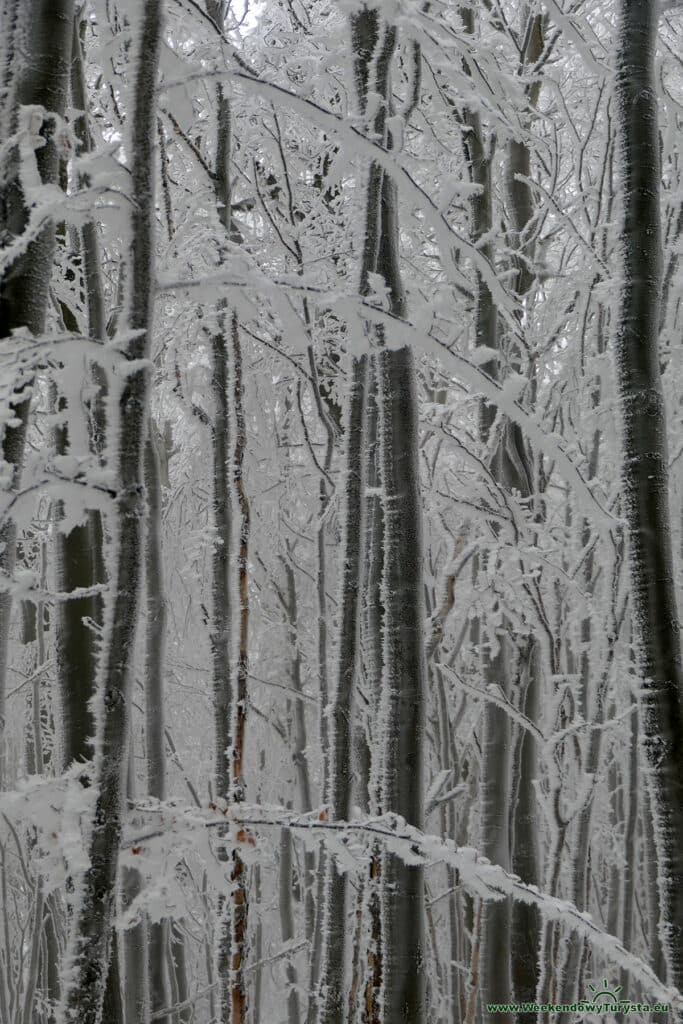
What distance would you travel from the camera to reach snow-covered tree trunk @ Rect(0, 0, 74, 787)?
4.50ft

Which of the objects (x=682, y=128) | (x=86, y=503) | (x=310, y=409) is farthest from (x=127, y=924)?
(x=310, y=409)

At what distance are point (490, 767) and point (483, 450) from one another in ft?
5.83

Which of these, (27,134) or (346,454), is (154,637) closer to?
(346,454)

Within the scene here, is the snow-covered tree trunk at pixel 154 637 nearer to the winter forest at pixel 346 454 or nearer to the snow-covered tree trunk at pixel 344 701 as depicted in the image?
the winter forest at pixel 346 454

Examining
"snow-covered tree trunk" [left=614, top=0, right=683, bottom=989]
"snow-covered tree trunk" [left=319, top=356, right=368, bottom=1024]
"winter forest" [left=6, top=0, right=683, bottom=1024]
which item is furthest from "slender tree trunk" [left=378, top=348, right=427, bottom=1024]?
"snow-covered tree trunk" [left=614, top=0, right=683, bottom=989]

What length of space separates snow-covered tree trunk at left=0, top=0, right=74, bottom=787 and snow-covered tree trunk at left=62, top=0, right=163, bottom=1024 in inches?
6.5

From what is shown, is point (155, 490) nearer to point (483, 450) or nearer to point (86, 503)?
point (483, 450)

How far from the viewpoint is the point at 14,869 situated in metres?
13.2

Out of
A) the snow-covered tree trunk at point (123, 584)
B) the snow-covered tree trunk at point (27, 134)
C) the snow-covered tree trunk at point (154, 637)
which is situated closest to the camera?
the snow-covered tree trunk at point (123, 584)

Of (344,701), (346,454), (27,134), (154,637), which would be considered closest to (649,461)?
(346,454)

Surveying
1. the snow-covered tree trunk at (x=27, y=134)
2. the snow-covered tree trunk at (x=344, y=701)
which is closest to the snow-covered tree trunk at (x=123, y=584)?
the snow-covered tree trunk at (x=27, y=134)

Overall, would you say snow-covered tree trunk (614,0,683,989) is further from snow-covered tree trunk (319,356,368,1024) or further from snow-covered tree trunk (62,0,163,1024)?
snow-covered tree trunk (62,0,163,1024)

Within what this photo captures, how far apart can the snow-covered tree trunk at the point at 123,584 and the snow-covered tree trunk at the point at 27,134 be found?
0.54 feet

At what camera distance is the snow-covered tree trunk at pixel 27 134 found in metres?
1.37
